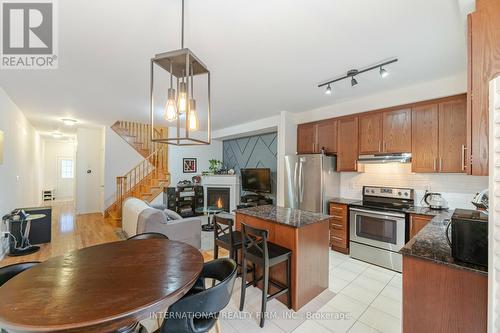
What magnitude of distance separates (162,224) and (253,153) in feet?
11.9

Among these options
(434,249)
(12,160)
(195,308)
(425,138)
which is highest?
(425,138)

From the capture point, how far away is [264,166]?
20.1 feet

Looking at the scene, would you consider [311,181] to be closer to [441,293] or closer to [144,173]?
[441,293]

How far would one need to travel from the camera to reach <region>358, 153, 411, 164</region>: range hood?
316cm

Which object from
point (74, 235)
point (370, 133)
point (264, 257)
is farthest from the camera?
point (74, 235)

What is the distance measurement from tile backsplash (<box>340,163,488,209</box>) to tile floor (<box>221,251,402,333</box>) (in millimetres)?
1366

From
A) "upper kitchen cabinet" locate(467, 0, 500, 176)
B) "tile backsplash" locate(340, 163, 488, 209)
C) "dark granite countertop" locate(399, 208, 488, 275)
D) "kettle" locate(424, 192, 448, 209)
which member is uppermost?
"upper kitchen cabinet" locate(467, 0, 500, 176)

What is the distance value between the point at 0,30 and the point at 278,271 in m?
3.50

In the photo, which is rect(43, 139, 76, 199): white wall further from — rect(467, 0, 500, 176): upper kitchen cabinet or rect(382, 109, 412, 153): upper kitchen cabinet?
rect(467, 0, 500, 176): upper kitchen cabinet

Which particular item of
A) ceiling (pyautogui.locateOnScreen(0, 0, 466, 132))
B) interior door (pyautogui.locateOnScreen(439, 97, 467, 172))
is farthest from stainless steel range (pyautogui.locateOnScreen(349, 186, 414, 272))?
ceiling (pyautogui.locateOnScreen(0, 0, 466, 132))

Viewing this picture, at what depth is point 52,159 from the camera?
956cm

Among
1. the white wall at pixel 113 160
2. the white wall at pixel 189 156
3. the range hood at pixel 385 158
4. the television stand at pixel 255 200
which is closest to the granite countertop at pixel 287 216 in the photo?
A: the range hood at pixel 385 158

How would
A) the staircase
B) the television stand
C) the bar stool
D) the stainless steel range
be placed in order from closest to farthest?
1. the bar stool
2. the stainless steel range
3. the television stand
4. the staircase

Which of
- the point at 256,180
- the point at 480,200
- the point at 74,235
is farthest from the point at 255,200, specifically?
the point at 480,200
